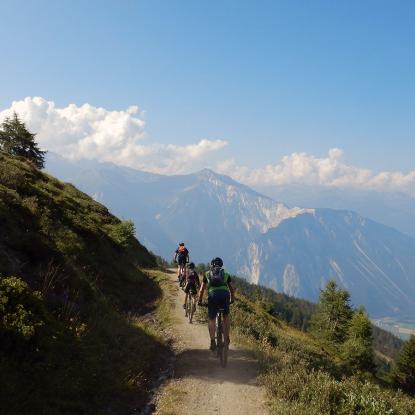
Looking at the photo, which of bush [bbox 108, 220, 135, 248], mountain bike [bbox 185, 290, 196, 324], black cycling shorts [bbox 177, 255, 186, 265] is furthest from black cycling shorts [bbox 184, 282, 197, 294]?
bush [bbox 108, 220, 135, 248]

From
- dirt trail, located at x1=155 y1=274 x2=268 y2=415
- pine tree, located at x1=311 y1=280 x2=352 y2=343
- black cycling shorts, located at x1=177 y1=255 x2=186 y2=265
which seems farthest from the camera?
pine tree, located at x1=311 y1=280 x2=352 y2=343

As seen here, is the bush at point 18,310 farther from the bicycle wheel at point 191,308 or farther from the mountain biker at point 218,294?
the bicycle wheel at point 191,308

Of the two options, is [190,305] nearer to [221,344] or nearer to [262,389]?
[221,344]

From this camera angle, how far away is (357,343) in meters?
Result: 52.4

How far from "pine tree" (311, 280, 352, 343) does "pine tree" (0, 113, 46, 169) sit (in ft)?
166

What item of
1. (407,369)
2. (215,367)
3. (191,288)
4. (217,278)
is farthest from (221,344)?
(407,369)

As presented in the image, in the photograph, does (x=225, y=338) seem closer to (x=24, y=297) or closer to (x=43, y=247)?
(x=24, y=297)

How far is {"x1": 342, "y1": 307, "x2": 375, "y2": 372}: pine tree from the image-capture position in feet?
172

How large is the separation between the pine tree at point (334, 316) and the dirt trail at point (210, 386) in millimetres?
54389

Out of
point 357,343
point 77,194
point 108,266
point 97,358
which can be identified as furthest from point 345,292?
point 97,358

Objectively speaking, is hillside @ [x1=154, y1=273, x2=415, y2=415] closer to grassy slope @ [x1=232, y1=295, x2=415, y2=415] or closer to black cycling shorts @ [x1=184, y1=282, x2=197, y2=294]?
grassy slope @ [x1=232, y1=295, x2=415, y2=415]

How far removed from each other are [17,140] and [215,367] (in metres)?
53.0

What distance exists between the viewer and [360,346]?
5228 centimetres

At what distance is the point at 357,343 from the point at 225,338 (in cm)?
4646
